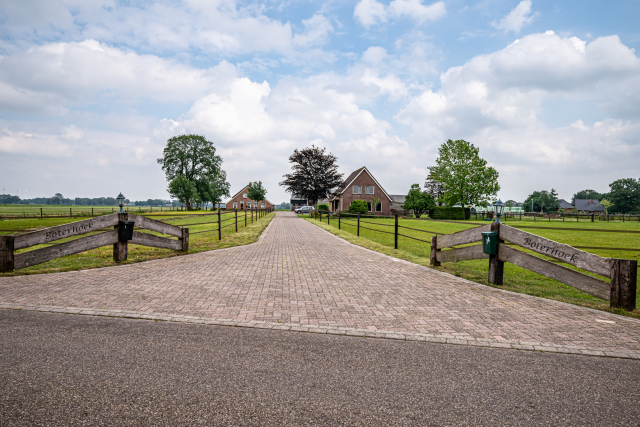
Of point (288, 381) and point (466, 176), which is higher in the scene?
point (466, 176)

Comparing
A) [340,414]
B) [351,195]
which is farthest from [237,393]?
[351,195]

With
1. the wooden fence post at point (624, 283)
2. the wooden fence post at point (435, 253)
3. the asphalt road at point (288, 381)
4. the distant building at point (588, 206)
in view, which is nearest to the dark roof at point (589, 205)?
the distant building at point (588, 206)

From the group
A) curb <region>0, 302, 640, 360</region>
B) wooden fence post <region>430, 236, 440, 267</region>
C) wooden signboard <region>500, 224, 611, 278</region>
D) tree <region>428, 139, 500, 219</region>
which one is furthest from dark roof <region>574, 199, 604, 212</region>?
curb <region>0, 302, 640, 360</region>

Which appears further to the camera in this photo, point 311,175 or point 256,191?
point 256,191

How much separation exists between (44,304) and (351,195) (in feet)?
164

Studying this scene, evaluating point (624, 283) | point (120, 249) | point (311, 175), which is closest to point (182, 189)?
point (311, 175)

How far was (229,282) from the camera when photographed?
251 inches

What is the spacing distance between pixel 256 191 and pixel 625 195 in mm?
105362

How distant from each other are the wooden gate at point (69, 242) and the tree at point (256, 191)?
64185mm

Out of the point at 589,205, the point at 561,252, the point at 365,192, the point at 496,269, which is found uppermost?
the point at 365,192

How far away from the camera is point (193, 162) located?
68.5m

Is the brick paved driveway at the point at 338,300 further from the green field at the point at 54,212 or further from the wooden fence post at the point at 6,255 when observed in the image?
the green field at the point at 54,212

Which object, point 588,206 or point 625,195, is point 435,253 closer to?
point 625,195

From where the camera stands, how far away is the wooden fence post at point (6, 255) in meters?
6.69
